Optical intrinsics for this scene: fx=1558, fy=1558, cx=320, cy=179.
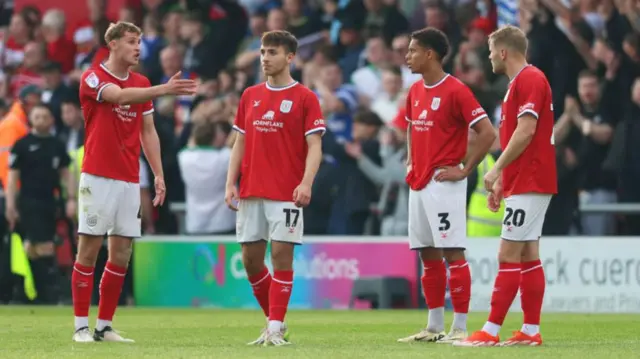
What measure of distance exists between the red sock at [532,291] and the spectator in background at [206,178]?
8702mm

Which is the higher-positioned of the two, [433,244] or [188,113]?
[188,113]

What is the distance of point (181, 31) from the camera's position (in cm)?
2408

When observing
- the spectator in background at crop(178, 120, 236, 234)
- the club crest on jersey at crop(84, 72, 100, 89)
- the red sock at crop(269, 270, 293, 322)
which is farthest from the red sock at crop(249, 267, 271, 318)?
the spectator in background at crop(178, 120, 236, 234)

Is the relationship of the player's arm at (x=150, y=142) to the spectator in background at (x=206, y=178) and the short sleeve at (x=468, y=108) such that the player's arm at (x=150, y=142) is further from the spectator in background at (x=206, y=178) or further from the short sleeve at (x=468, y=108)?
the spectator in background at (x=206, y=178)

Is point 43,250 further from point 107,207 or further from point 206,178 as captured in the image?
point 107,207

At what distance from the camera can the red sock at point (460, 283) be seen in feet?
39.6

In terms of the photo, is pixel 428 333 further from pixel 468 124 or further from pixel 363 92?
pixel 363 92

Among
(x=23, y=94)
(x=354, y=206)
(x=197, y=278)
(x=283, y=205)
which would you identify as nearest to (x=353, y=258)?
(x=354, y=206)

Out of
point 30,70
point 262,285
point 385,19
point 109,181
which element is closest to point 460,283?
point 262,285

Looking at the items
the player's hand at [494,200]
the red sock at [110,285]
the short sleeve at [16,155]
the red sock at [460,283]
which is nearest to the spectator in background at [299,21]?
the short sleeve at [16,155]

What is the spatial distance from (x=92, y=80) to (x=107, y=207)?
39.1 inches

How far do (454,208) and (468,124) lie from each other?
66 centimetres

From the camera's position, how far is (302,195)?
11.5m

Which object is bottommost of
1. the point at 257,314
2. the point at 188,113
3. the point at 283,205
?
the point at 257,314
